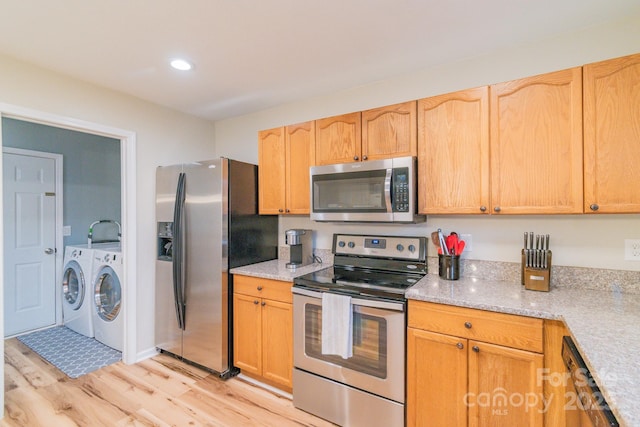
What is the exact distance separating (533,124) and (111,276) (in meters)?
3.70

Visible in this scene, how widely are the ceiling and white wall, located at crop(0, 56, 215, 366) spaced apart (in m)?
0.13

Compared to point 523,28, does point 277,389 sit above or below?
below

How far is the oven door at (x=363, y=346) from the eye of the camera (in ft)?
5.62

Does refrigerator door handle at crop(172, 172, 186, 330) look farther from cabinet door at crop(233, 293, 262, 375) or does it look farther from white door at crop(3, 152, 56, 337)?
white door at crop(3, 152, 56, 337)

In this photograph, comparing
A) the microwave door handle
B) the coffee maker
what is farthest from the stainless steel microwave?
the coffee maker

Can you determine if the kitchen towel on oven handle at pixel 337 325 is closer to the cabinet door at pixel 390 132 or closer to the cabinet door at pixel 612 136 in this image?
the cabinet door at pixel 390 132

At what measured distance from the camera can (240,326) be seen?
2.44 meters

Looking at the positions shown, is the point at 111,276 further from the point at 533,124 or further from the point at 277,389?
the point at 533,124

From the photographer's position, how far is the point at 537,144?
1.66 m

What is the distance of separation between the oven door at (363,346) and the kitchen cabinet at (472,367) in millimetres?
72

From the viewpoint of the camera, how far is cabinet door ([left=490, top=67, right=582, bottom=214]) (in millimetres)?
1579

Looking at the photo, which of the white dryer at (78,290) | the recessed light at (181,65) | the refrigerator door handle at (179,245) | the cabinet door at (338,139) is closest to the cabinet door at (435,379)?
the cabinet door at (338,139)

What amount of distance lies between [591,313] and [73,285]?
4584mm

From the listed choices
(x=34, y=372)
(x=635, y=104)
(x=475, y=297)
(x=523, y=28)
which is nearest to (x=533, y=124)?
(x=635, y=104)
